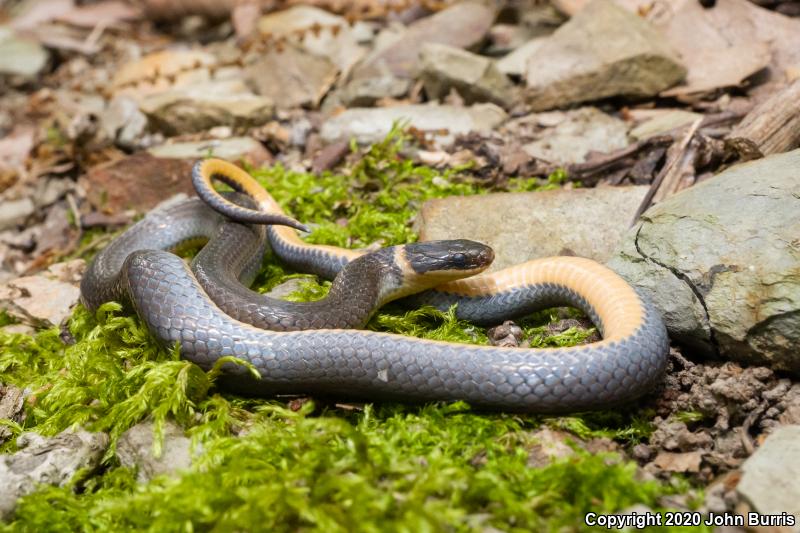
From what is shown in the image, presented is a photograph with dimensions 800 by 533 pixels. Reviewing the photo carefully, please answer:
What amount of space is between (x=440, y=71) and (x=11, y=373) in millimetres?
5470

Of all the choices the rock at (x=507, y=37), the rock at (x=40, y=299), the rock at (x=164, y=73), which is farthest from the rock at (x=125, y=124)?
the rock at (x=507, y=37)

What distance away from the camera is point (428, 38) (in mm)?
9273

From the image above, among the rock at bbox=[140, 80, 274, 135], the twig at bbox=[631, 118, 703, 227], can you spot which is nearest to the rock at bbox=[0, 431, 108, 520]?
the twig at bbox=[631, 118, 703, 227]

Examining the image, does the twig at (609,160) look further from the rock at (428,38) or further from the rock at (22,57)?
the rock at (22,57)

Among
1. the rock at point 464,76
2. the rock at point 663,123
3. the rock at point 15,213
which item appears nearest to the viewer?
the rock at point 663,123

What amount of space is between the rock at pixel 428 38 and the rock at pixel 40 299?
15.7 feet

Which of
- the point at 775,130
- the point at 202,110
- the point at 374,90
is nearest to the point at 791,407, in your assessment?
the point at 775,130

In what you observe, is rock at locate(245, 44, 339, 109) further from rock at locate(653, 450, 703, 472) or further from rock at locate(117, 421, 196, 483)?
rock at locate(653, 450, 703, 472)

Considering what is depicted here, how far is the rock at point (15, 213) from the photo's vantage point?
815cm

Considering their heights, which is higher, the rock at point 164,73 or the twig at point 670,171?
the twig at point 670,171

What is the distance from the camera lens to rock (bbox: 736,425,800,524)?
3.21 metres

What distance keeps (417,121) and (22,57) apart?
8.62 meters

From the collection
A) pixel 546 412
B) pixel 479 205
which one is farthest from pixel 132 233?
pixel 546 412

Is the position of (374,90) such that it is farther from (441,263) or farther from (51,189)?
(441,263)
